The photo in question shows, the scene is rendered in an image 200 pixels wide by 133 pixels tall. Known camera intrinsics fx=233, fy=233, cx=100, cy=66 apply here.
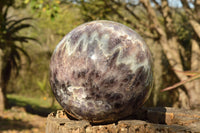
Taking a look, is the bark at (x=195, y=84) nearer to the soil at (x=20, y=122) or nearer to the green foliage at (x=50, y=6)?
the green foliage at (x=50, y=6)

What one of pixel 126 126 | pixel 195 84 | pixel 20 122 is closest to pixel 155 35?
pixel 195 84

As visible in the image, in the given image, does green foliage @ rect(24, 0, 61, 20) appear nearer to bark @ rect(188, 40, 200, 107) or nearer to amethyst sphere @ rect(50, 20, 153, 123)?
amethyst sphere @ rect(50, 20, 153, 123)

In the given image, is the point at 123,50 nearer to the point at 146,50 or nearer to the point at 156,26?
the point at 146,50

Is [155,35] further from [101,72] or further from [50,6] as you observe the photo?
[101,72]

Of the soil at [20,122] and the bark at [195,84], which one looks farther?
the soil at [20,122]

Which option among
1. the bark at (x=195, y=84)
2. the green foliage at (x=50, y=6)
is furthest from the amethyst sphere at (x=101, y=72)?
the bark at (x=195, y=84)
